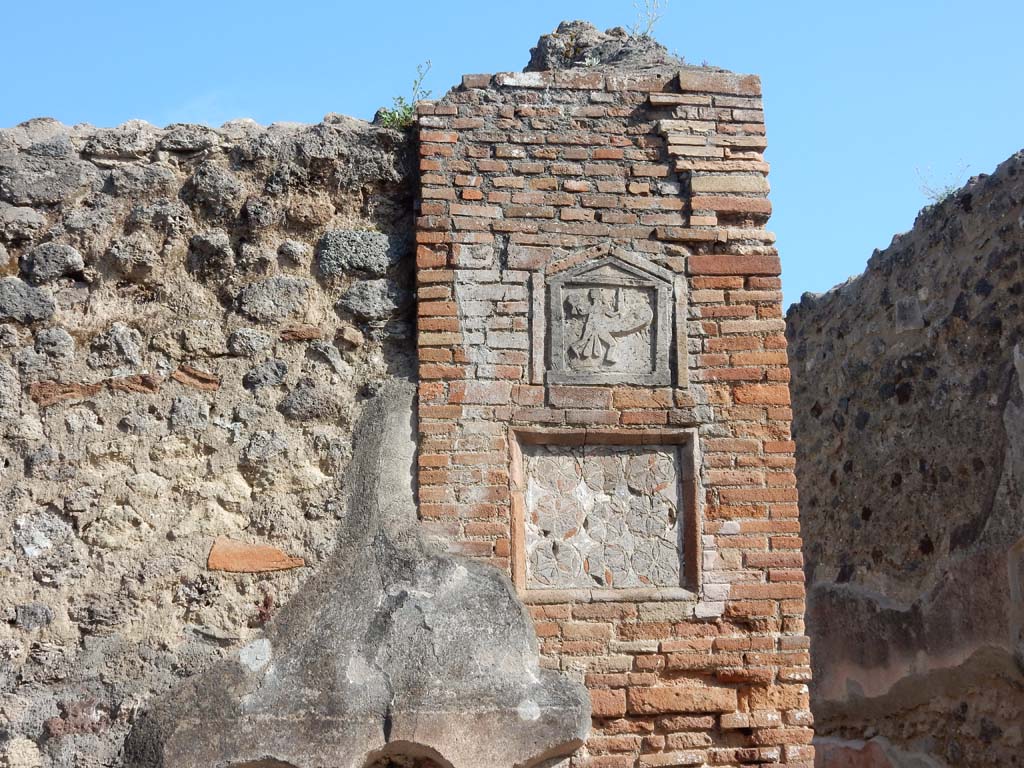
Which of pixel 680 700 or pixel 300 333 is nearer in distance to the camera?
pixel 680 700

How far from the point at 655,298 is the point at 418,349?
868mm

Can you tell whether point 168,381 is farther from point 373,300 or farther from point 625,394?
point 625,394

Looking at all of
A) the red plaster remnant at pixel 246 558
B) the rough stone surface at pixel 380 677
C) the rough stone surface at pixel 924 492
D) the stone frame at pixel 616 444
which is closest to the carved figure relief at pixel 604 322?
the stone frame at pixel 616 444

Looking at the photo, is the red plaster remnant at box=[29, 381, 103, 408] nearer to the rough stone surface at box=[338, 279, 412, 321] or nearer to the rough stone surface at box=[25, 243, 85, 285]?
the rough stone surface at box=[25, 243, 85, 285]

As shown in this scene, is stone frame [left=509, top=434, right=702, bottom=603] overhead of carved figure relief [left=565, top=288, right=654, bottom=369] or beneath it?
beneath

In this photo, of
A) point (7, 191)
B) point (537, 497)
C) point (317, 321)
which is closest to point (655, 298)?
point (537, 497)

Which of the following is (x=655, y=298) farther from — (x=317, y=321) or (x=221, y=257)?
(x=221, y=257)

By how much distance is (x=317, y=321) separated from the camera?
4352 millimetres

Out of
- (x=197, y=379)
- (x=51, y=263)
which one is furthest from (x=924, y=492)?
(x=51, y=263)

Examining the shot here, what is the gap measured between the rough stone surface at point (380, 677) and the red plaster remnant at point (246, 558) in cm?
11

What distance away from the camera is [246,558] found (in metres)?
4.03

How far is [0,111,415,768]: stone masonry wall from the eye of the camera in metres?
3.91

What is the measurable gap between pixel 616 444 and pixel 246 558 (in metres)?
1.31

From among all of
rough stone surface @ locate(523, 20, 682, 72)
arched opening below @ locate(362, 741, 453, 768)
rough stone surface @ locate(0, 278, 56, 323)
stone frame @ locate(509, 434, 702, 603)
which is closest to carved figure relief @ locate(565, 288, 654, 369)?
stone frame @ locate(509, 434, 702, 603)
